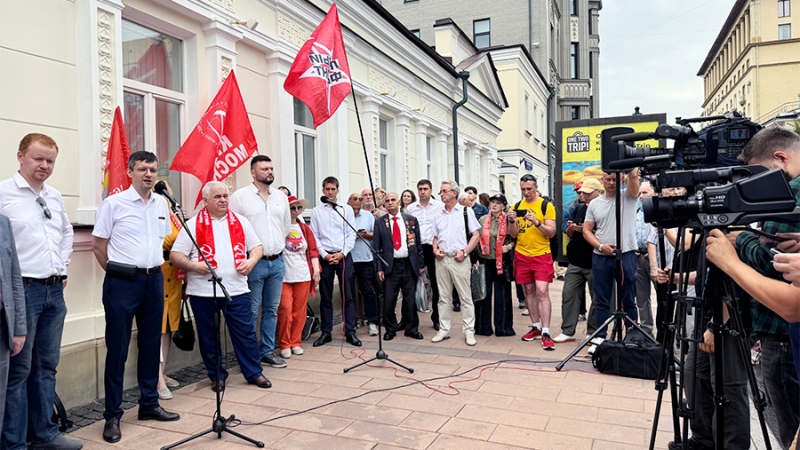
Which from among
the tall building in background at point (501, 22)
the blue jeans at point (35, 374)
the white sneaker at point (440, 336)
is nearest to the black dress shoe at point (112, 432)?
the blue jeans at point (35, 374)

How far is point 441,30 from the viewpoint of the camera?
1677cm

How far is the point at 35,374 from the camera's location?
359 centimetres

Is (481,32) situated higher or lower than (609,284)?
higher

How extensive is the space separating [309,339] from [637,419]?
13.6ft

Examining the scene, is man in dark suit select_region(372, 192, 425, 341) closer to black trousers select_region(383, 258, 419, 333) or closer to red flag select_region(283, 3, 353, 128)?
black trousers select_region(383, 258, 419, 333)

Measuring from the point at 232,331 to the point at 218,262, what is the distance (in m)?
0.68

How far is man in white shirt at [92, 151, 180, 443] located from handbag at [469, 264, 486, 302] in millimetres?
3859

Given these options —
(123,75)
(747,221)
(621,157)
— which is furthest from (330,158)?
(747,221)

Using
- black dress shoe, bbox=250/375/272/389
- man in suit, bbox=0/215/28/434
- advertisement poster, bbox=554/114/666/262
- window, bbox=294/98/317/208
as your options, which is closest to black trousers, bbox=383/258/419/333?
window, bbox=294/98/317/208

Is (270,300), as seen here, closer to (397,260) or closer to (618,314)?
(397,260)

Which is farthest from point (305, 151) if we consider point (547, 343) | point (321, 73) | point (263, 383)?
point (547, 343)

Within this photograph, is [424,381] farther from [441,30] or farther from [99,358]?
[441,30]

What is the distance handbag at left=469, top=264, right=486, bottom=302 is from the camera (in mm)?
6902

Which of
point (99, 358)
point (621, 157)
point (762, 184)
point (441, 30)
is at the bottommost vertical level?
point (99, 358)
